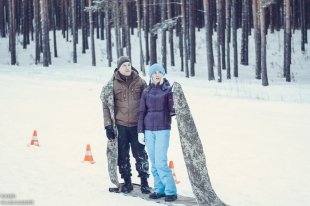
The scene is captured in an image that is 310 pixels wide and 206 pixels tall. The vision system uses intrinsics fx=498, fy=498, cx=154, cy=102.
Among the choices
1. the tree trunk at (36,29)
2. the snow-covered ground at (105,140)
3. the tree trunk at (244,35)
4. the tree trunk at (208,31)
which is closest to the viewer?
the snow-covered ground at (105,140)

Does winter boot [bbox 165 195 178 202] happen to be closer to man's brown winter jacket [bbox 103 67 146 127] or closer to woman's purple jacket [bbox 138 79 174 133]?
woman's purple jacket [bbox 138 79 174 133]

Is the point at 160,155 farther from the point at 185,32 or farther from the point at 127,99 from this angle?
the point at 185,32

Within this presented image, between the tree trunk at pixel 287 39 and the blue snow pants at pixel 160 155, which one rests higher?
the tree trunk at pixel 287 39

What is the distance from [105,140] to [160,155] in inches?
245

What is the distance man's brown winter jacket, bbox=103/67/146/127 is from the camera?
299 inches

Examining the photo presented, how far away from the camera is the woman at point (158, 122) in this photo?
7207 millimetres

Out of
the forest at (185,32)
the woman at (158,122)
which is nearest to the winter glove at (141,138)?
the woman at (158,122)

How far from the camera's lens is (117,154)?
7816 millimetres

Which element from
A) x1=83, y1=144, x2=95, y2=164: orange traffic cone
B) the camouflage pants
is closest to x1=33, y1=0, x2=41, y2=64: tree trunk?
x1=83, y1=144, x2=95, y2=164: orange traffic cone

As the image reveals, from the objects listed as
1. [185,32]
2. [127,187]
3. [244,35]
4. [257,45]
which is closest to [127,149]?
[127,187]

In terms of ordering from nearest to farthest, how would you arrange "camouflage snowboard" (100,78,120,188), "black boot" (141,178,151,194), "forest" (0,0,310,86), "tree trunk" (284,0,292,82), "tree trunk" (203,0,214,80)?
1. "camouflage snowboard" (100,78,120,188)
2. "black boot" (141,178,151,194)
3. "tree trunk" (284,0,292,82)
4. "tree trunk" (203,0,214,80)
5. "forest" (0,0,310,86)

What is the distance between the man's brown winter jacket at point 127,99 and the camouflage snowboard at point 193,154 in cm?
76

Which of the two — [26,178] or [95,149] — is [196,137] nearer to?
[26,178]

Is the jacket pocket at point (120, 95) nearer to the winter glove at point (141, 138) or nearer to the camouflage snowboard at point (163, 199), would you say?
the winter glove at point (141, 138)
